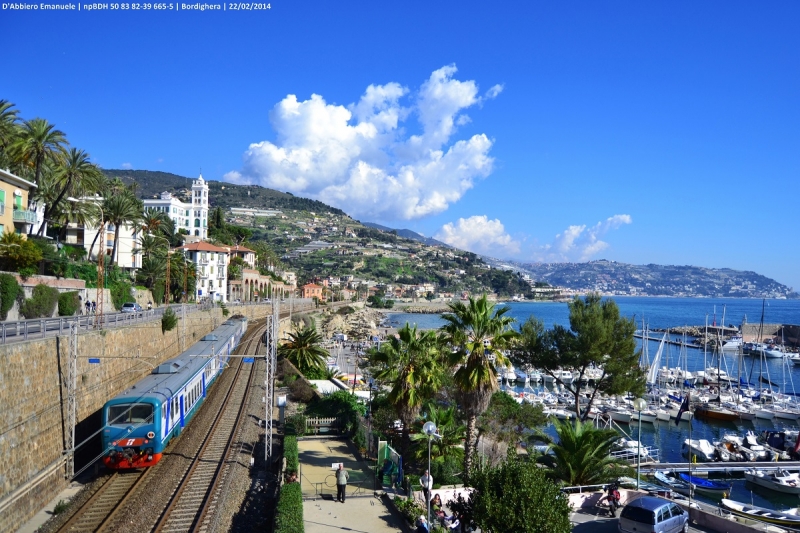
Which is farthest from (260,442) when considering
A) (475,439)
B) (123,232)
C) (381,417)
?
(123,232)

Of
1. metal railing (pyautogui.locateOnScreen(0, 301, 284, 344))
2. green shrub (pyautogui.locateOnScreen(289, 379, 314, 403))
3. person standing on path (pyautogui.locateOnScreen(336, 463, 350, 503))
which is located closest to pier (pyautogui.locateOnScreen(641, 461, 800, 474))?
person standing on path (pyautogui.locateOnScreen(336, 463, 350, 503))

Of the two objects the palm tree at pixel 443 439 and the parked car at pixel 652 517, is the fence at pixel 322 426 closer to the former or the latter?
the palm tree at pixel 443 439

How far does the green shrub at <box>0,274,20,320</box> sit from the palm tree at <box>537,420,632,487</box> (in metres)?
23.6

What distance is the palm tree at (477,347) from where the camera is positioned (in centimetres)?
1573

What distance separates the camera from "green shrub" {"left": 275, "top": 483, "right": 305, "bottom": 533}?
11.3 meters

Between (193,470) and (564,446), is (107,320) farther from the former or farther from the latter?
(564,446)

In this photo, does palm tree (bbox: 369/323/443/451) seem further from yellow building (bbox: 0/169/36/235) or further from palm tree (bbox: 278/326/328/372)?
yellow building (bbox: 0/169/36/235)

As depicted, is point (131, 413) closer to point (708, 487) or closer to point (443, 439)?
point (443, 439)

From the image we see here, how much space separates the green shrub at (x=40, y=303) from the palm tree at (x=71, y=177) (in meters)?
12.6

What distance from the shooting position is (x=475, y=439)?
17.1 meters

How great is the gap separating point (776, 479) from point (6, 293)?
114 feet

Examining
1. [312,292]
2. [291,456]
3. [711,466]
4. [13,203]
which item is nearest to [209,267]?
[13,203]

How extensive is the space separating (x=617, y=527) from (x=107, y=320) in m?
20.2

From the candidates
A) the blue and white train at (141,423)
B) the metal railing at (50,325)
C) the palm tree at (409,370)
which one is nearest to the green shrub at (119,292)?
the metal railing at (50,325)
